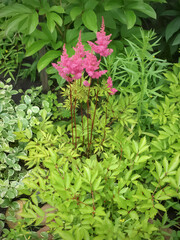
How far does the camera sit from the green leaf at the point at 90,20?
1.79m

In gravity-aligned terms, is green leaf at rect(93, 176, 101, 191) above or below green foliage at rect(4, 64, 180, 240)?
above

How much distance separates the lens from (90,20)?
182cm

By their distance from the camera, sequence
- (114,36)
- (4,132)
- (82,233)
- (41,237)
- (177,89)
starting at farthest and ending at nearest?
(114,36) → (4,132) → (177,89) → (41,237) → (82,233)

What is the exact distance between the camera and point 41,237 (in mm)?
1486

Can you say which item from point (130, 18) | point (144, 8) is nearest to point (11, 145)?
point (130, 18)

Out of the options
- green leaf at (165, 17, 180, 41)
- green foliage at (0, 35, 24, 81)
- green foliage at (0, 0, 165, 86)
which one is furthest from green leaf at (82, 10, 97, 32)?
green foliage at (0, 35, 24, 81)

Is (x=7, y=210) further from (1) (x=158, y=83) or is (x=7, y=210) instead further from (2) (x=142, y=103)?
(1) (x=158, y=83)

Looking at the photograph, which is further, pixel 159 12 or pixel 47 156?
pixel 159 12

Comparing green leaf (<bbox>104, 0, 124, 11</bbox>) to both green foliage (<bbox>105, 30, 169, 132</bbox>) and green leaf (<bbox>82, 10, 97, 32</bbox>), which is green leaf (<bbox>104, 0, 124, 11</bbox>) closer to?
green leaf (<bbox>82, 10, 97, 32</bbox>)

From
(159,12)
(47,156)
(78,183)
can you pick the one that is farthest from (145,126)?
(159,12)

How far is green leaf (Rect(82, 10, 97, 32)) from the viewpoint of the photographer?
1.79 m

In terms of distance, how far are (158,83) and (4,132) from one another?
125 cm

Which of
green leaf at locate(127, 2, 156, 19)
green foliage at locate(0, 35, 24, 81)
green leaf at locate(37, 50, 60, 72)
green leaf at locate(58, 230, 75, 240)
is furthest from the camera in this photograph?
green foliage at locate(0, 35, 24, 81)

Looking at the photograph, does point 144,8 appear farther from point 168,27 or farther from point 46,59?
point 46,59
